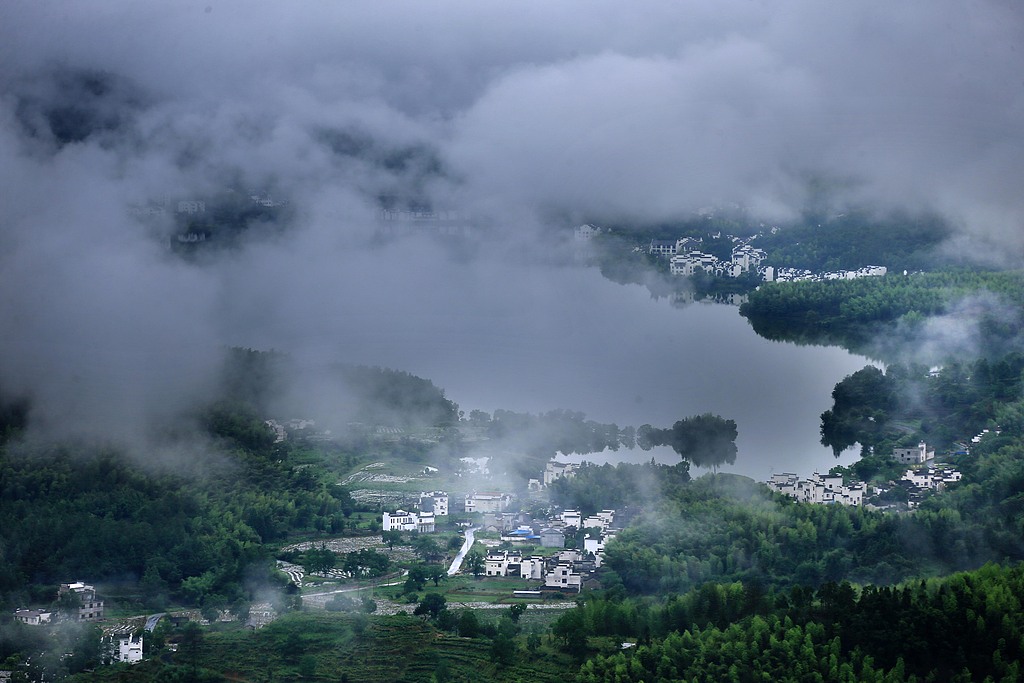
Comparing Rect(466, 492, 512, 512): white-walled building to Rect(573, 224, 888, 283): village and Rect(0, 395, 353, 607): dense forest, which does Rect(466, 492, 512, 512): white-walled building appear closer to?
Rect(0, 395, 353, 607): dense forest

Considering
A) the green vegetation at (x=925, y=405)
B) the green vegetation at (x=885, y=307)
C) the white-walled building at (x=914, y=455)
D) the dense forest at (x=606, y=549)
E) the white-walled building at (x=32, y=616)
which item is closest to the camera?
the dense forest at (x=606, y=549)

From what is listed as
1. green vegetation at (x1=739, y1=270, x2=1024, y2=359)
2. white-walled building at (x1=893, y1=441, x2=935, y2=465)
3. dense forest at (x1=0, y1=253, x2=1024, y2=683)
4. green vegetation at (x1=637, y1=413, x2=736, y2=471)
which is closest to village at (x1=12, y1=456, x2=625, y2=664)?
dense forest at (x1=0, y1=253, x2=1024, y2=683)

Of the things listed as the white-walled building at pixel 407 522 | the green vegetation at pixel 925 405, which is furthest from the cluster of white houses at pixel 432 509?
the green vegetation at pixel 925 405

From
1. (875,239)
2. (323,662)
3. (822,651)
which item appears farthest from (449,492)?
(875,239)

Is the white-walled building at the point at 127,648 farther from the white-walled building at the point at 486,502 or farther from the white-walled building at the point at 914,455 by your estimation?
the white-walled building at the point at 914,455

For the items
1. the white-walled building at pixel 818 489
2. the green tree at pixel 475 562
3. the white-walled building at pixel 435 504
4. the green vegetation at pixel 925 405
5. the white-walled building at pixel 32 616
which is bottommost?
the white-walled building at pixel 32 616

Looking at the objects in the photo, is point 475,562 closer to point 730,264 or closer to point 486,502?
point 486,502

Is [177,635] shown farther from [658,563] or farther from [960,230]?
[960,230]

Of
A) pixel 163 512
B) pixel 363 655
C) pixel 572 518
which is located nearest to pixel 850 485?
pixel 572 518
